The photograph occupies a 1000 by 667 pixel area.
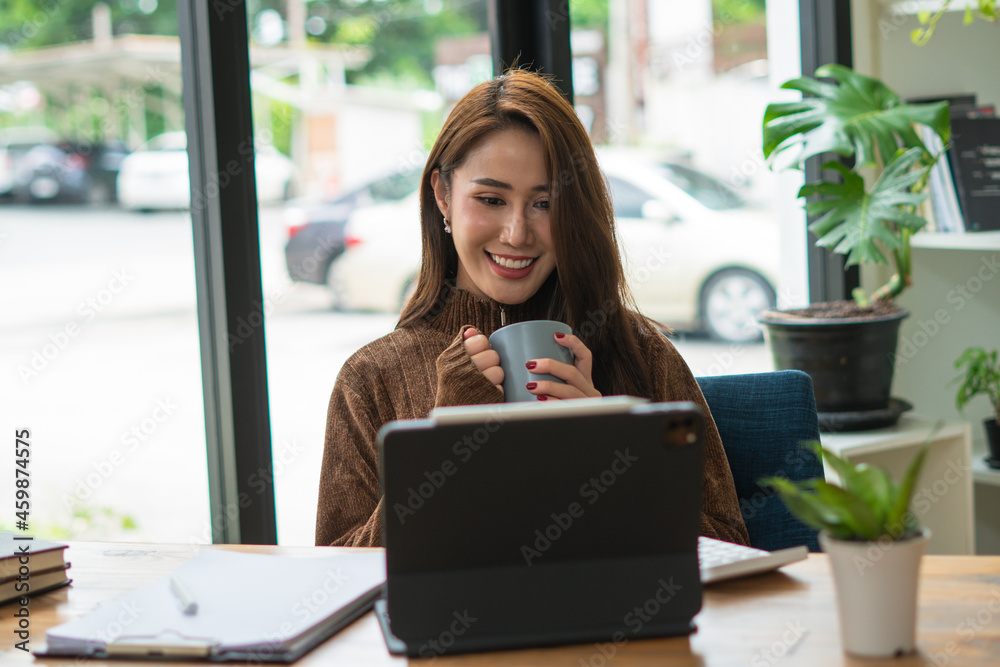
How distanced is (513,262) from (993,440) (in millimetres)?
1684

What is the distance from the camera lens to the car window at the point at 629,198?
4.30 m

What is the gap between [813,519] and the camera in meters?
0.70

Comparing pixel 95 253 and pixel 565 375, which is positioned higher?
pixel 95 253

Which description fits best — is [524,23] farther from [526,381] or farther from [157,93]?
[526,381]

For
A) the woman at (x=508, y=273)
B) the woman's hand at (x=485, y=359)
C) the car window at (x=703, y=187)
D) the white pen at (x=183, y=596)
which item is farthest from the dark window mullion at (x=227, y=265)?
the car window at (x=703, y=187)

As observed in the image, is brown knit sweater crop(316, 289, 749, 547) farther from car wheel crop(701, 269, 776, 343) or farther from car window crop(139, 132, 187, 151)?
car wheel crop(701, 269, 776, 343)

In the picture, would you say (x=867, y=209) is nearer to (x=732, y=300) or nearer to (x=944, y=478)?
(x=944, y=478)

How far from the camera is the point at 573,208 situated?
1.37 m

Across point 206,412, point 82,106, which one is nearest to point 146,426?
point 206,412

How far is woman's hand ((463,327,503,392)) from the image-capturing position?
111cm

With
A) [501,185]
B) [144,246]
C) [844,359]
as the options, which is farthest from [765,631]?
[844,359]

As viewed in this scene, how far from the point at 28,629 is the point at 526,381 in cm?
56

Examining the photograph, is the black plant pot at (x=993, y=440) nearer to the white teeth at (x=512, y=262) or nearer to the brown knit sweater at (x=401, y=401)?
the brown knit sweater at (x=401, y=401)

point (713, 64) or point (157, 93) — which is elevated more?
point (713, 64)
